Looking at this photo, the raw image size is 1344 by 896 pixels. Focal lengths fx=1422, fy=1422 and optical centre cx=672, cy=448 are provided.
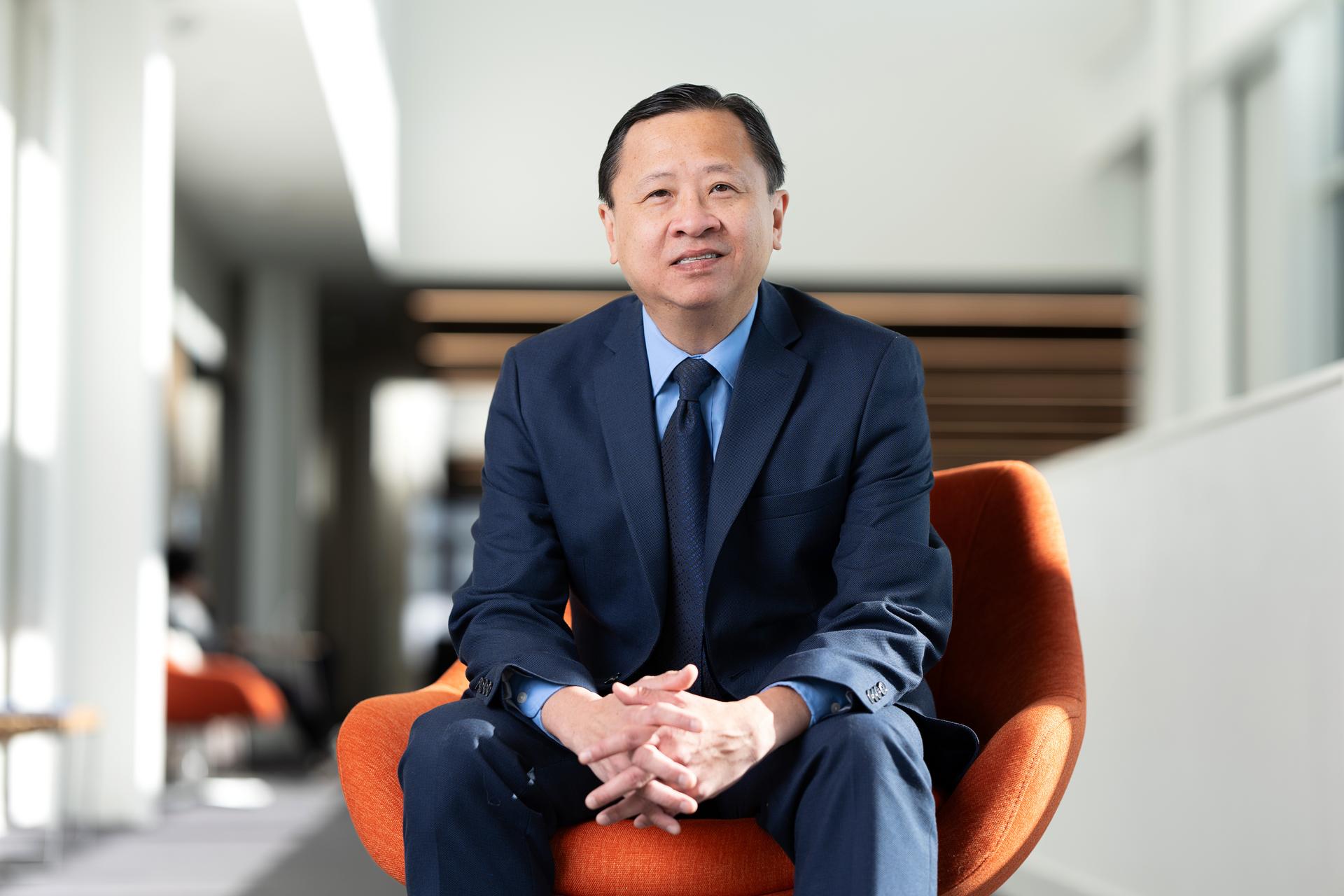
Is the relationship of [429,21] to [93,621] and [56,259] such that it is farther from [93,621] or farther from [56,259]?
[93,621]

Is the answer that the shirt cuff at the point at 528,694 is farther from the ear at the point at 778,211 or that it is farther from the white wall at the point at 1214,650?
the white wall at the point at 1214,650

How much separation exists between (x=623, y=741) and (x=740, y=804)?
25 cm

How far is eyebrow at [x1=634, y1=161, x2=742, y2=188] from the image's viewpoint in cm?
186

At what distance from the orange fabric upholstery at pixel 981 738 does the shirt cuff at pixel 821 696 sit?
18 centimetres

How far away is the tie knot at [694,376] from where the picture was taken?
1941mm

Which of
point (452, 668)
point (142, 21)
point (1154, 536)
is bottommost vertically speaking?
point (452, 668)

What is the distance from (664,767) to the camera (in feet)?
5.01

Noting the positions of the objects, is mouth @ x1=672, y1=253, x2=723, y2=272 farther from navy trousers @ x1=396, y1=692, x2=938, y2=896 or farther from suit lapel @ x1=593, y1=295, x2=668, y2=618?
navy trousers @ x1=396, y1=692, x2=938, y2=896

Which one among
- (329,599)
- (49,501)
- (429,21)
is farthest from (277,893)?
(329,599)

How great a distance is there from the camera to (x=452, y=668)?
89.7 inches

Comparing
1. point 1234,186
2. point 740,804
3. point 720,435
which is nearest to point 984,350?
point 1234,186

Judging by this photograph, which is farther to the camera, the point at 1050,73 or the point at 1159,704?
the point at 1050,73

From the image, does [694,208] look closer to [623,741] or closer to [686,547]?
[686,547]

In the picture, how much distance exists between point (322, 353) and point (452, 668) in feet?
33.7
